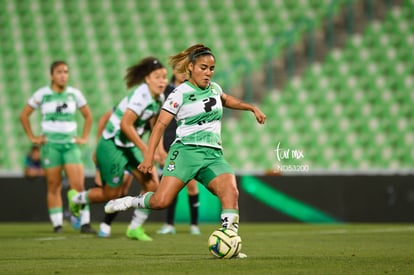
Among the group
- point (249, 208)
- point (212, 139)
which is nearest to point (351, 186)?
point (249, 208)

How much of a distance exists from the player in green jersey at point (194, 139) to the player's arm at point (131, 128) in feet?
6.29

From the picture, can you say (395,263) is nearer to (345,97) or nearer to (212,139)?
(212,139)

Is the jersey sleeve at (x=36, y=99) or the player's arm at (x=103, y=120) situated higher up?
the jersey sleeve at (x=36, y=99)

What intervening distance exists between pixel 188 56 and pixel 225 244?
5.91ft

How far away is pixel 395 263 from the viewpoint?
23.3 ft

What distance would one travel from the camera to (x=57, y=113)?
12359mm

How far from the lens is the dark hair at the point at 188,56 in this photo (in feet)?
26.3

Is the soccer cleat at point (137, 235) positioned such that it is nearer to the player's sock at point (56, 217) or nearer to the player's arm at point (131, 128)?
the player's arm at point (131, 128)

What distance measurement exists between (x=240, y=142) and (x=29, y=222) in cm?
471

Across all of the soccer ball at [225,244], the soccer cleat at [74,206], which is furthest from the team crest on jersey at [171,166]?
the soccer cleat at [74,206]

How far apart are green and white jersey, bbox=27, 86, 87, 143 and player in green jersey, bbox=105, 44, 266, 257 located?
15.0 feet

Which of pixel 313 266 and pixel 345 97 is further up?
pixel 345 97

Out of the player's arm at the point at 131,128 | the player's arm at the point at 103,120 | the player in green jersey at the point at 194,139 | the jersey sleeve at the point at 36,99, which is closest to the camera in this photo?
the player in green jersey at the point at 194,139

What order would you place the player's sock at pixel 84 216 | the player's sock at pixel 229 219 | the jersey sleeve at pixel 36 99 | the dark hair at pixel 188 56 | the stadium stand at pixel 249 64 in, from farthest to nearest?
1. the stadium stand at pixel 249 64
2. the jersey sleeve at pixel 36 99
3. the player's sock at pixel 84 216
4. the dark hair at pixel 188 56
5. the player's sock at pixel 229 219
